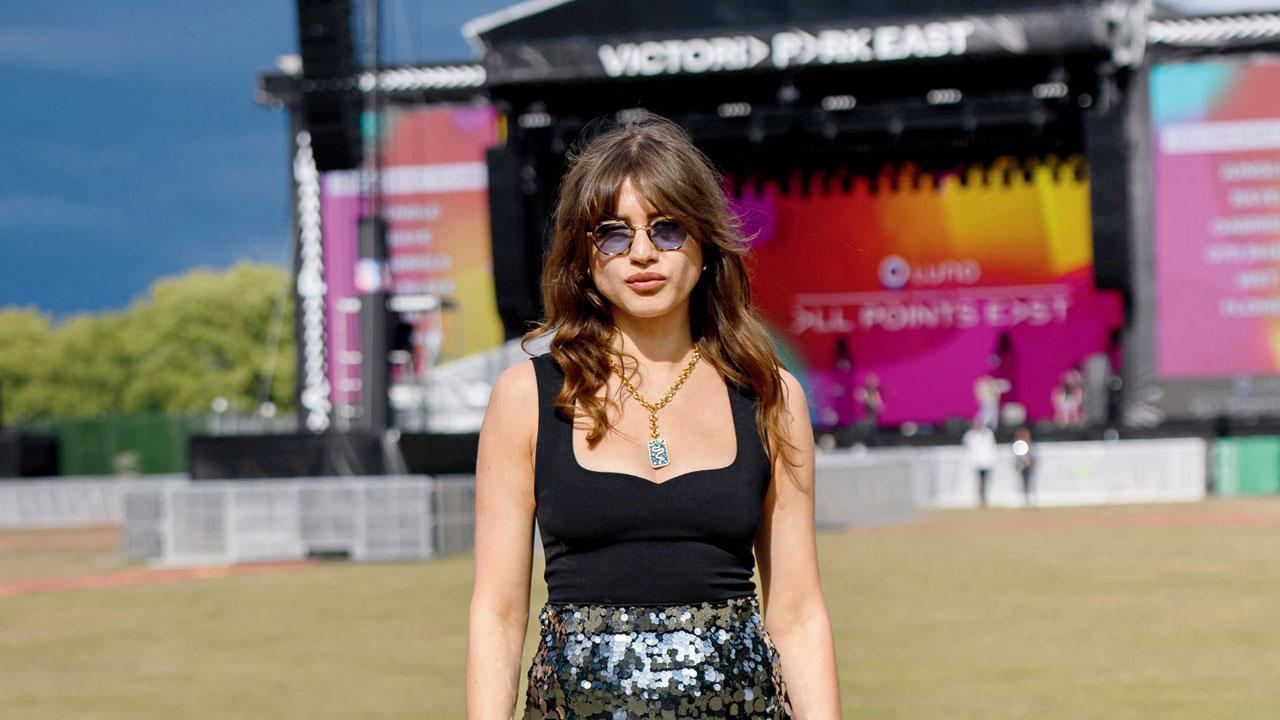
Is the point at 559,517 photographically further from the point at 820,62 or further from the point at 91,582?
the point at 820,62

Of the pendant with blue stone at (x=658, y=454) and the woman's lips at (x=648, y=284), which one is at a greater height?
the woman's lips at (x=648, y=284)

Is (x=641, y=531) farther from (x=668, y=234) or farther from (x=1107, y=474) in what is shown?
(x=1107, y=474)

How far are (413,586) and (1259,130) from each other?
19.3 metres

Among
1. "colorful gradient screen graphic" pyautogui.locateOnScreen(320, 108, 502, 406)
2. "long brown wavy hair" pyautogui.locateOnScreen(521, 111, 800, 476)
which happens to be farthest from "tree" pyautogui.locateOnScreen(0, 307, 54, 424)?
"long brown wavy hair" pyautogui.locateOnScreen(521, 111, 800, 476)

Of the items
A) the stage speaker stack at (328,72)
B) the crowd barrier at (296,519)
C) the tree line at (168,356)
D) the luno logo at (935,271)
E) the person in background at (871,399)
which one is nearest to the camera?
the crowd barrier at (296,519)

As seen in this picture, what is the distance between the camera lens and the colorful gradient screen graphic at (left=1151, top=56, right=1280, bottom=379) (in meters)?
28.5

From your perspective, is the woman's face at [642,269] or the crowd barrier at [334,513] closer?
the woman's face at [642,269]

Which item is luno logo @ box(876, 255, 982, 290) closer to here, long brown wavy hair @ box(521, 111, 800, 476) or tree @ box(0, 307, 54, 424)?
long brown wavy hair @ box(521, 111, 800, 476)

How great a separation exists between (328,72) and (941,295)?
1301cm

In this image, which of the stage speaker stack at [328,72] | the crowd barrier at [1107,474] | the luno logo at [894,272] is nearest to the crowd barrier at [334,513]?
the stage speaker stack at [328,72]

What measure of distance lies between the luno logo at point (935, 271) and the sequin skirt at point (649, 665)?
27842mm

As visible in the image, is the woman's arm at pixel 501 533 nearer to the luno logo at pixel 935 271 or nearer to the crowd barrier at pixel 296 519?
the crowd barrier at pixel 296 519

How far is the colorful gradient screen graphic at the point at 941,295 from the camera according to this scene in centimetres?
2969

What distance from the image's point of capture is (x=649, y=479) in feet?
8.48
